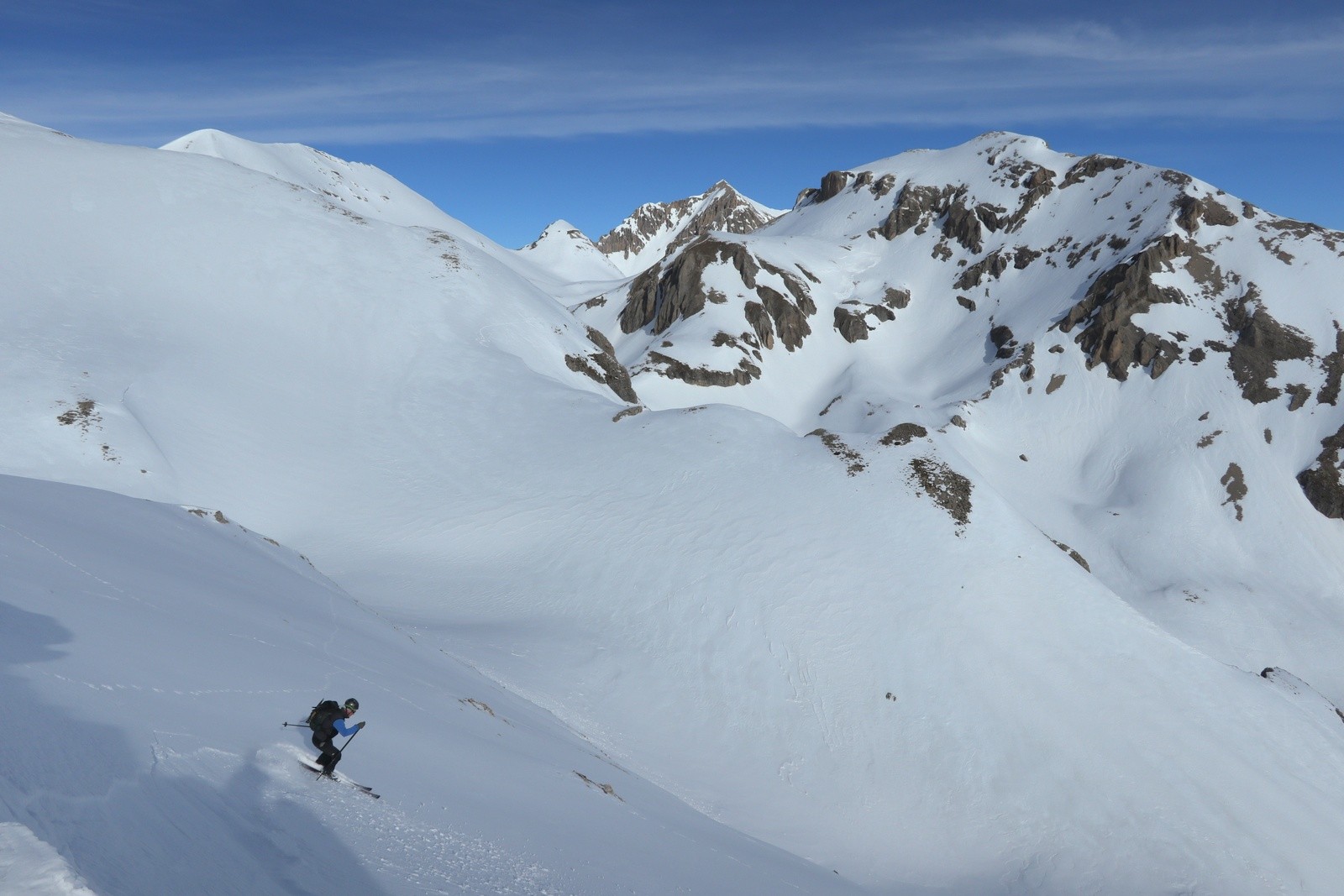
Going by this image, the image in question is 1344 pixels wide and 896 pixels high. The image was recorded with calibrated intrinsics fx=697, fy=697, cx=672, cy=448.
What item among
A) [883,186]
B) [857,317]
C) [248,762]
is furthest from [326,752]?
[883,186]

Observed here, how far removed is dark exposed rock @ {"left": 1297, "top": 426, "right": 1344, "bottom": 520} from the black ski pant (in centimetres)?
9350

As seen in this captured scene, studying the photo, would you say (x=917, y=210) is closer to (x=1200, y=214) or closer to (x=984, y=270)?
(x=984, y=270)

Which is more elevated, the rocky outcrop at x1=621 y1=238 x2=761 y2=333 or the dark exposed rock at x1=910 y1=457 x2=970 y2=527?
the rocky outcrop at x1=621 y1=238 x2=761 y2=333

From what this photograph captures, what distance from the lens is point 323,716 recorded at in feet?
30.2

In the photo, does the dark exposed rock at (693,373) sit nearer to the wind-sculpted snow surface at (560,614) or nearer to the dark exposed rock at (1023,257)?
the wind-sculpted snow surface at (560,614)

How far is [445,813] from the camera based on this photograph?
9562 mm

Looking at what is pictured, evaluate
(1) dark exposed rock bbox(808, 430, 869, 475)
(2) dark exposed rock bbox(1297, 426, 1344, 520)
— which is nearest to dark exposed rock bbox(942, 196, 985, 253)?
(2) dark exposed rock bbox(1297, 426, 1344, 520)

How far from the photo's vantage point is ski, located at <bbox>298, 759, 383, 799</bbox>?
9.14 m

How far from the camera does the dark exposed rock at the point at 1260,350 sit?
7969 centimetres

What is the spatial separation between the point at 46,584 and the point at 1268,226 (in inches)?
5009

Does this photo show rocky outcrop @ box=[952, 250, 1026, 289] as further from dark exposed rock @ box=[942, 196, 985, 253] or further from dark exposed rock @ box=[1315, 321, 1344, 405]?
dark exposed rock @ box=[1315, 321, 1344, 405]

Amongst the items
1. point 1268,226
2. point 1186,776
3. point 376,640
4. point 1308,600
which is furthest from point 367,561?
point 1268,226

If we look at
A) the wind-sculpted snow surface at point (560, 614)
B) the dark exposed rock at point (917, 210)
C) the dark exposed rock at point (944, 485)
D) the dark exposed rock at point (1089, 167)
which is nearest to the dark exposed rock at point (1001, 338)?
the dark exposed rock at point (917, 210)

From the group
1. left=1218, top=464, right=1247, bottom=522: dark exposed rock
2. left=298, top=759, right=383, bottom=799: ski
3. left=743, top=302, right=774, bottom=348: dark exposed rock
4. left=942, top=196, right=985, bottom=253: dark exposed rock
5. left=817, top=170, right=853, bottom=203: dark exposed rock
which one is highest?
left=817, top=170, right=853, bottom=203: dark exposed rock
